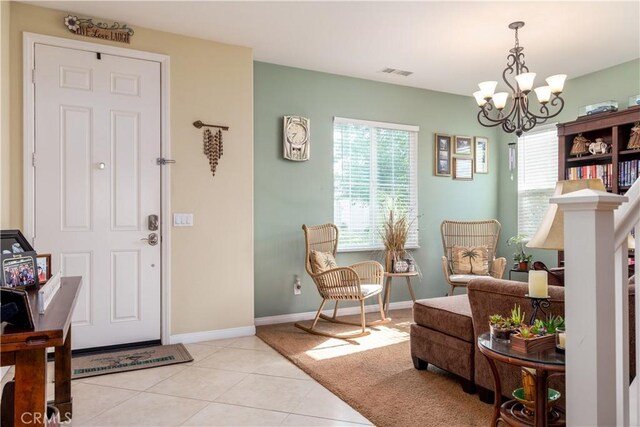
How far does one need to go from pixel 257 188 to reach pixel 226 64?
1251 millimetres

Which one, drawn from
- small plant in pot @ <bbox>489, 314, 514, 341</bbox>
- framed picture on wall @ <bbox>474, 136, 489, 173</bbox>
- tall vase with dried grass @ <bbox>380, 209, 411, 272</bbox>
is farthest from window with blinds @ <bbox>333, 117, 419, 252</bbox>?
small plant in pot @ <bbox>489, 314, 514, 341</bbox>

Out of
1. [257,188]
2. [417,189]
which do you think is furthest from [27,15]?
[417,189]

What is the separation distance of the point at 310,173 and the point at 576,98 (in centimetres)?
328

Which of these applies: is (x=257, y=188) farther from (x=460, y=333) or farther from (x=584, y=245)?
(x=584, y=245)

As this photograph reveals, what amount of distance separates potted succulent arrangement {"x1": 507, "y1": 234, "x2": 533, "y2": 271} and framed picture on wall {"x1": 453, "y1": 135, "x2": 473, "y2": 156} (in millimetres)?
1300

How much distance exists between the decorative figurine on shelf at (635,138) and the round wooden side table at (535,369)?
3196mm

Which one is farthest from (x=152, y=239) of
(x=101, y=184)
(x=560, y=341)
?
(x=560, y=341)

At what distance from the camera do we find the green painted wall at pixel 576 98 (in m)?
4.39

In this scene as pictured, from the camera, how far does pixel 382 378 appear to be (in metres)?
2.88

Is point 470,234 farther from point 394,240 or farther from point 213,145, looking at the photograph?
point 213,145

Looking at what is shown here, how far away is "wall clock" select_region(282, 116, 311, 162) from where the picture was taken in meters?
4.47

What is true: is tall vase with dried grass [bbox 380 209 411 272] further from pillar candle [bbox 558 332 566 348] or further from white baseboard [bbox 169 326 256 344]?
pillar candle [bbox 558 332 566 348]

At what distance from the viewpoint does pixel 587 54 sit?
4199mm

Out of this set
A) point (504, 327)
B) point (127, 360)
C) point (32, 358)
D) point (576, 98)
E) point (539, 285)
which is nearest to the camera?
point (32, 358)
